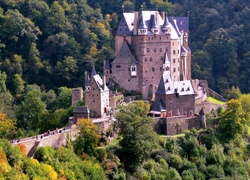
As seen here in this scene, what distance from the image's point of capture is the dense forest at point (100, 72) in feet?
158

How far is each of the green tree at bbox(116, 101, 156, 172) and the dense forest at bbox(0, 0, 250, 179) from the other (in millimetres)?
85

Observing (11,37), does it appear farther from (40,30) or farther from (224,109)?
(224,109)

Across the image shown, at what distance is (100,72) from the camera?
76250 mm

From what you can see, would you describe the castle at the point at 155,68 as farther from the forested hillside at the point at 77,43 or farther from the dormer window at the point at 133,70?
the forested hillside at the point at 77,43

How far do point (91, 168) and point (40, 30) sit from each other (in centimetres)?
4037

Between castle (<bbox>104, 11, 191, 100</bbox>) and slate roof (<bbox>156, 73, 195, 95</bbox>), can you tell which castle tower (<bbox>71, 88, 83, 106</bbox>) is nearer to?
castle (<bbox>104, 11, 191, 100</bbox>)

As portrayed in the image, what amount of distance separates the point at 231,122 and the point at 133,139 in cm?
1176

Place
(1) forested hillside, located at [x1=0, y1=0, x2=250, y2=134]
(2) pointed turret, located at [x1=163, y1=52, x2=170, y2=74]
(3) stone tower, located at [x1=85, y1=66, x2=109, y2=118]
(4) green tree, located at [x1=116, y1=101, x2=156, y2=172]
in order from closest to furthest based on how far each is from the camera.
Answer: (4) green tree, located at [x1=116, y1=101, x2=156, y2=172], (3) stone tower, located at [x1=85, y1=66, x2=109, y2=118], (2) pointed turret, located at [x1=163, y1=52, x2=170, y2=74], (1) forested hillside, located at [x1=0, y1=0, x2=250, y2=134]

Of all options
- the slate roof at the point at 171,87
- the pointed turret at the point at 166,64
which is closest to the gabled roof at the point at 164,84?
the slate roof at the point at 171,87

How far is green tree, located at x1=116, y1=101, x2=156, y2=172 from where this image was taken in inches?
1949

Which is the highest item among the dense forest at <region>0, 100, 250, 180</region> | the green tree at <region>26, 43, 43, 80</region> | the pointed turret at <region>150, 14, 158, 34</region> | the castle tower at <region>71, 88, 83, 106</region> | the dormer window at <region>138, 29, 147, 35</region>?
the pointed turret at <region>150, 14, 158, 34</region>

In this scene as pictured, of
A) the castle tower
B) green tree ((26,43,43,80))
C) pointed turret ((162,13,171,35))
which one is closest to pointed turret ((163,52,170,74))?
pointed turret ((162,13,171,35))

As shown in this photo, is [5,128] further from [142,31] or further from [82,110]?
[142,31]

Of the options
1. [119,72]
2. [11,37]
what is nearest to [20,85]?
[11,37]
